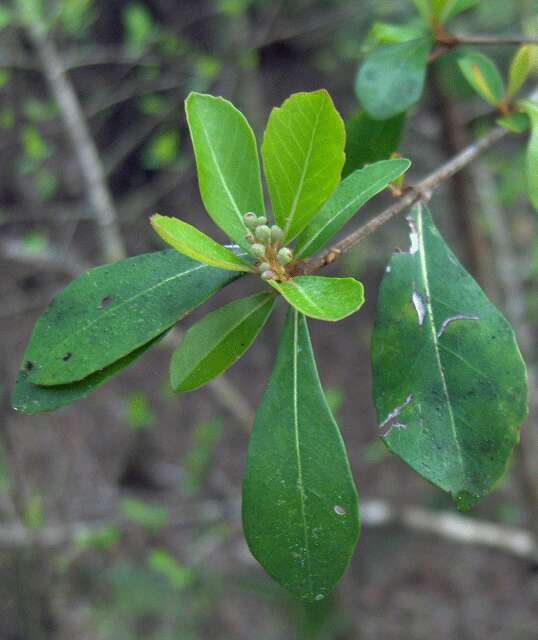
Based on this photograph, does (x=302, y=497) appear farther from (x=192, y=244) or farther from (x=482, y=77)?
(x=482, y=77)

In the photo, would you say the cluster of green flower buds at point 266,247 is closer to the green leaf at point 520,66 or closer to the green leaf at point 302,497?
the green leaf at point 302,497

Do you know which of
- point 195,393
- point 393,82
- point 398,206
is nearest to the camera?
point 398,206

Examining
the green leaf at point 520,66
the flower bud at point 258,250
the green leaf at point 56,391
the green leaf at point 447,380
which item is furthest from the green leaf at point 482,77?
the green leaf at point 56,391

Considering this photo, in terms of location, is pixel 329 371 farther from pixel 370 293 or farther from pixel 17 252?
pixel 17 252

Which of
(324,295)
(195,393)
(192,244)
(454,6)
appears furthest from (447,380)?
(195,393)

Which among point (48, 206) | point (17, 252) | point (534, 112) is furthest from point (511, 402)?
point (48, 206)

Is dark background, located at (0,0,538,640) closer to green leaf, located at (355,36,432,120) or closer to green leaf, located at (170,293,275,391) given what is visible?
green leaf, located at (355,36,432,120)
